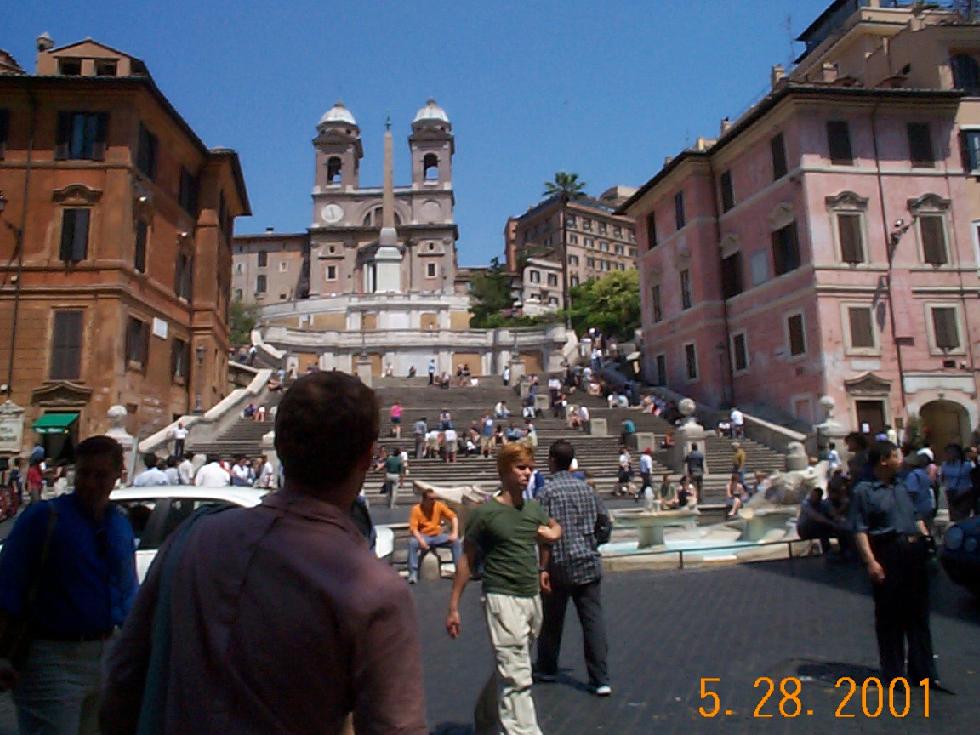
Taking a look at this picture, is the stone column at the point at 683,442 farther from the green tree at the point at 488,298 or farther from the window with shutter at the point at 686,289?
the green tree at the point at 488,298

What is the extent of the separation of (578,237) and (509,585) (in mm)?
98183

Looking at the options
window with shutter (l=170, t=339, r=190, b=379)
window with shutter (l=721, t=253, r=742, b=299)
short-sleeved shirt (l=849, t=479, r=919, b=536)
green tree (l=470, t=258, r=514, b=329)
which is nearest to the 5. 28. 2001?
short-sleeved shirt (l=849, t=479, r=919, b=536)

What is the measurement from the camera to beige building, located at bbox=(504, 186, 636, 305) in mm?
98625

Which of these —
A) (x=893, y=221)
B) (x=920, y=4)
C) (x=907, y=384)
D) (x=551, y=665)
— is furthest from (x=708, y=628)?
(x=920, y=4)

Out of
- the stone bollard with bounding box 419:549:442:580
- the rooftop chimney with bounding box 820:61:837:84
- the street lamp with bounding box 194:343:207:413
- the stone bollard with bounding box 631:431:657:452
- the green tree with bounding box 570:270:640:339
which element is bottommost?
the stone bollard with bounding box 419:549:442:580

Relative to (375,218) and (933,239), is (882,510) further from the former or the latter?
(375,218)

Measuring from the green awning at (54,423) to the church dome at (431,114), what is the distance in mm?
75013

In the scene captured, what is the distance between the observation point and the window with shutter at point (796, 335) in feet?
90.2

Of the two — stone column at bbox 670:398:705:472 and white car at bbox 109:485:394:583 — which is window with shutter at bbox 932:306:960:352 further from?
white car at bbox 109:485:394:583

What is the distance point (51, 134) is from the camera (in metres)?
25.8

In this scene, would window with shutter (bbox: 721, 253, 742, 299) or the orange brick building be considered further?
window with shutter (bbox: 721, 253, 742, 299)

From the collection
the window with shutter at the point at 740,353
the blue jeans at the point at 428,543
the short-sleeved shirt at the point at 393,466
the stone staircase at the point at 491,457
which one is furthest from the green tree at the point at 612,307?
the blue jeans at the point at 428,543

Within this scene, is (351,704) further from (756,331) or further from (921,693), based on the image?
(756,331)

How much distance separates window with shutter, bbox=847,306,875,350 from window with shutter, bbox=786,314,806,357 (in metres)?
1.62
